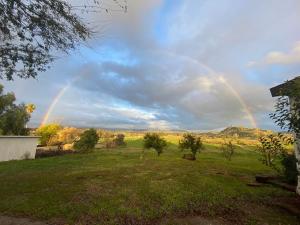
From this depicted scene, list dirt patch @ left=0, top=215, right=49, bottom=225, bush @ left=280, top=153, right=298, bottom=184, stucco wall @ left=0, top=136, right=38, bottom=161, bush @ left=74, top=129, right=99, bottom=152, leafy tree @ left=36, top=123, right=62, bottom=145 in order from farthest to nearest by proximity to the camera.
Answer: leafy tree @ left=36, top=123, right=62, bottom=145, bush @ left=74, top=129, right=99, bottom=152, stucco wall @ left=0, top=136, right=38, bottom=161, bush @ left=280, top=153, right=298, bottom=184, dirt patch @ left=0, top=215, right=49, bottom=225

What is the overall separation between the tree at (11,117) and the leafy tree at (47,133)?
340 centimetres

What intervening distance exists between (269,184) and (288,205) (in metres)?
4.91

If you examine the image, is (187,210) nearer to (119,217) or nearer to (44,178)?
(119,217)

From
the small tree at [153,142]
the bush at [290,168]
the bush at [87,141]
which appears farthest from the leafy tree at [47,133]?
the bush at [290,168]

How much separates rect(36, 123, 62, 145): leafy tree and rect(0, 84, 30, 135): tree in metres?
3.40

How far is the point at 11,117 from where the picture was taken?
53500 mm

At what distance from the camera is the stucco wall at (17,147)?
3459 cm

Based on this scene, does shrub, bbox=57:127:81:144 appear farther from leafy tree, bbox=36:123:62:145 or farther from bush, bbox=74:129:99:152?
bush, bbox=74:129:99:152

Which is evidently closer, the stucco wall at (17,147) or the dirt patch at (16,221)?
the dirt patch at (16,221)

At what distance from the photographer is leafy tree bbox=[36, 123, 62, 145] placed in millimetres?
58644

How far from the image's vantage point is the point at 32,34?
30.2ft

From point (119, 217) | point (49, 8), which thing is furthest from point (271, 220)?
point (49, 8)

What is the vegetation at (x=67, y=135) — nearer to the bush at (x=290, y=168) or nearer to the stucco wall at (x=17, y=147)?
the stucco wall at (x=17, y=147)

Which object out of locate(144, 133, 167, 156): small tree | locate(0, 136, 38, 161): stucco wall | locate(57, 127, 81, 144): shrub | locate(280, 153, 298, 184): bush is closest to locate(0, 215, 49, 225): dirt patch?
locate(280, 153, 298, 184): bush
